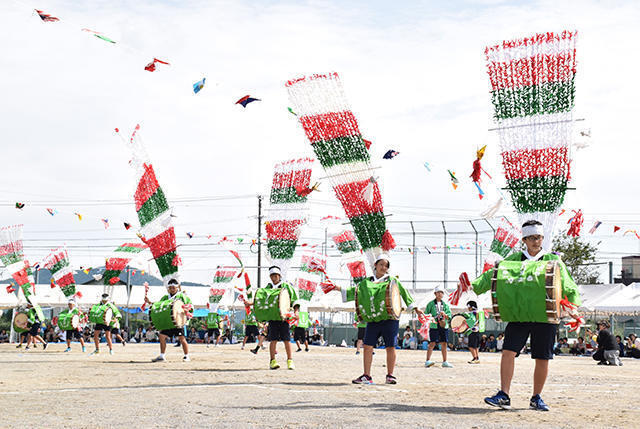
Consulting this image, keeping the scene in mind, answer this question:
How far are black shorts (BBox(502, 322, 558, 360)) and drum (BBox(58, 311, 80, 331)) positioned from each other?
18.5 metres

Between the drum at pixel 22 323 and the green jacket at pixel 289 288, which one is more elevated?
the green jacket at pixel 289 288

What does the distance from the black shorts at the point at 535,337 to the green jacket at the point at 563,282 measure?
1.15 ft

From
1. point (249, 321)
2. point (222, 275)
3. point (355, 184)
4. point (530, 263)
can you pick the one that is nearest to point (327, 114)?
point (355, 184)

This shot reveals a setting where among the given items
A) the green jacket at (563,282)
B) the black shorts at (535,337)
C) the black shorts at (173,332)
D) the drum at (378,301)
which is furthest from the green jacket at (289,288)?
the black shorts at (535,337)

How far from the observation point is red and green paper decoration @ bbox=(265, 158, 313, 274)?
1638 centimetres

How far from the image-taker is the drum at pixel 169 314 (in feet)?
51.7

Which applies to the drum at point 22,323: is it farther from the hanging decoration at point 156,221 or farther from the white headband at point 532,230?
the white headband at point 532,230

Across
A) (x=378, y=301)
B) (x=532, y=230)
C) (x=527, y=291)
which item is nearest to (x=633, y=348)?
(x=378, y=301)

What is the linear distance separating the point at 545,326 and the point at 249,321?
2012 centimetres

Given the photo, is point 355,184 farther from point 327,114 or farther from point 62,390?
point 62,390

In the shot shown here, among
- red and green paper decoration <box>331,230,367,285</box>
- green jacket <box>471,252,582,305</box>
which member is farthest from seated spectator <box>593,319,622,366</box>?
green jacket <box>471,252,582,305</box>

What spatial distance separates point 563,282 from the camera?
311 inches

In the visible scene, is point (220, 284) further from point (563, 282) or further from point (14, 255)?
point (563, 282)

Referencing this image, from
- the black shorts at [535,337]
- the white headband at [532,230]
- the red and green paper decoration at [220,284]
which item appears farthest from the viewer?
the red and green paper decoration at [220,284]
